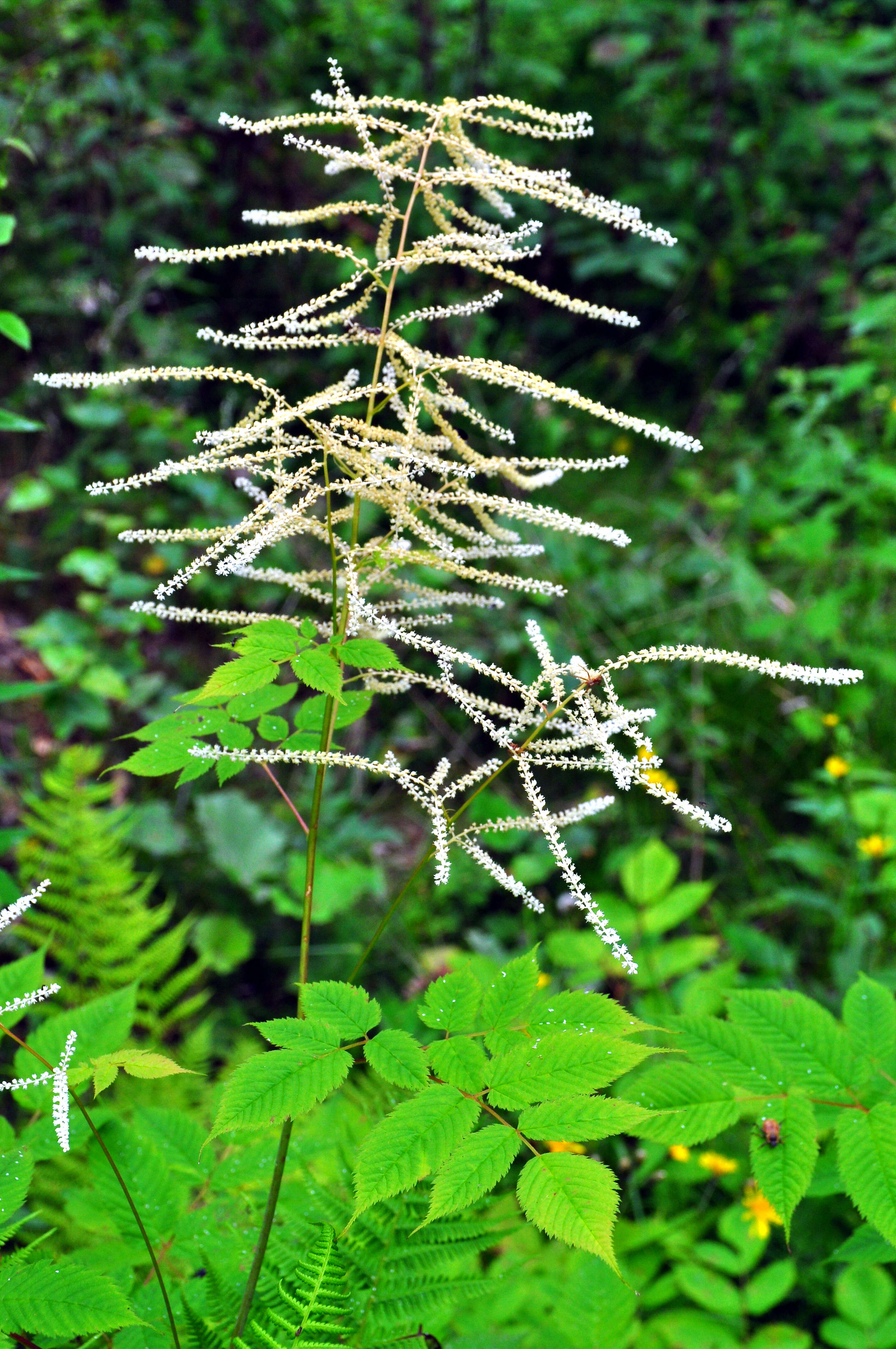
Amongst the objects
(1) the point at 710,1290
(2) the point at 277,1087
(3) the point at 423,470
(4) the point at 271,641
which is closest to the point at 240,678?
(4) the point at 271,641

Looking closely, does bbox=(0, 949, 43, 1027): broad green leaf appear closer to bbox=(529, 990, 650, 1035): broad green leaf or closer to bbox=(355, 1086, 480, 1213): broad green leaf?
bbox=(355, 1086, 480, 1213): broad green leaf

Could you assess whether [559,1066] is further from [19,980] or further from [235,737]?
[19,980]

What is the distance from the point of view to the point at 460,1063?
1.08 metres

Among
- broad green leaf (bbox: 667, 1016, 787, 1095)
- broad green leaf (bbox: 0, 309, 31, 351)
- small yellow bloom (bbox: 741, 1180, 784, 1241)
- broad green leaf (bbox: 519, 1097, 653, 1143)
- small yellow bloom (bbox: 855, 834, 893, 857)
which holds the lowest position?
small yellow bloom (bbox: 741, 1180, 784, 1241)

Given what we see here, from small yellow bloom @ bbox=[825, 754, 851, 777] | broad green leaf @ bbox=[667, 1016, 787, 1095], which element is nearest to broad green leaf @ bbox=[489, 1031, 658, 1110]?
broad green leaf @ bbox=[667, 1016, 787, 1095]

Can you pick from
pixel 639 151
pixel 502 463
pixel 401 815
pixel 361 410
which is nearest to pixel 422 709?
pixel 401 815

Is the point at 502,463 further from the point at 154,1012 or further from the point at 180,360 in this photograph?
the point at 180,360

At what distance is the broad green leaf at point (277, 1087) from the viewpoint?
1.00m

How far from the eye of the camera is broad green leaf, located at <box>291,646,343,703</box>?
44.0 inches

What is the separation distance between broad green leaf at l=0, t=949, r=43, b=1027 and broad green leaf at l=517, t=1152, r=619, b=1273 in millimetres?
767

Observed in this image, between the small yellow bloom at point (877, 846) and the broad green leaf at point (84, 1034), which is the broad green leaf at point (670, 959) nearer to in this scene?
the small yellow bloom at point (877, 846)

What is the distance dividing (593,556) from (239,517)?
1.68m

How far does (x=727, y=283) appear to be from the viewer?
560 centimetres

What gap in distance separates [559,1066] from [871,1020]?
0.58m
